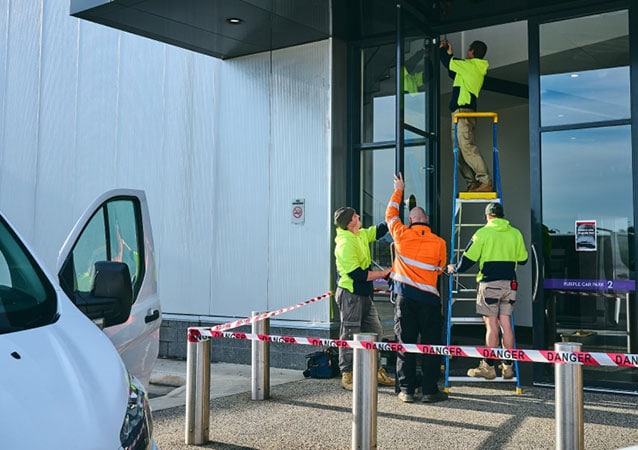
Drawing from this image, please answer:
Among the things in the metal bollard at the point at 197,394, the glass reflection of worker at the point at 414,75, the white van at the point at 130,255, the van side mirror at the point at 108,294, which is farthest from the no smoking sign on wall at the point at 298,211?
the van side mirror at the point at 108,294

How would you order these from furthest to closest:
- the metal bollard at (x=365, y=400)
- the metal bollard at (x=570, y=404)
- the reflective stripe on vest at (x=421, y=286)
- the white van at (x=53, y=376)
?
1. the reflective stripe on vest at (x=421, y=286)
2. the metal bollard at (x=365, y=400)
3. the metal bollard at (x=570, y=404)
4. the white van at (x=53, y=376)

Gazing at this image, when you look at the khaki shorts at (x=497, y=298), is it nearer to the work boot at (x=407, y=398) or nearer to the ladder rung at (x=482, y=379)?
the ladder rung at (x=482, y=379)

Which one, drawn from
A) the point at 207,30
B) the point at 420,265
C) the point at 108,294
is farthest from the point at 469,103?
the point at 108,294

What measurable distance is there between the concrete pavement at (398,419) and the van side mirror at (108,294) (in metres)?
2.09

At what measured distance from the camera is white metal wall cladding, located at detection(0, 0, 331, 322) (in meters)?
9.60

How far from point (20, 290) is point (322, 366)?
18.9 feet

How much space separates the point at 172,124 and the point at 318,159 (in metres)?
2.86

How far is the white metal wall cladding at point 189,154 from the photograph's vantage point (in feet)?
31.5

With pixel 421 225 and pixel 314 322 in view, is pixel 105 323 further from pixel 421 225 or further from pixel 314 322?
pixel 314 322

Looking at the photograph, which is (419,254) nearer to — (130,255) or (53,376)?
(130,255)

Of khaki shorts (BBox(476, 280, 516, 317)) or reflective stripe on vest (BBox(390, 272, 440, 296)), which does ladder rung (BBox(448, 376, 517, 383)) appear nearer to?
khaki shorts (BBox(476, 280, 516, 317))

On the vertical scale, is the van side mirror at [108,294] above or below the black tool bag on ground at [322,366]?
above

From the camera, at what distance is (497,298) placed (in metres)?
7.91

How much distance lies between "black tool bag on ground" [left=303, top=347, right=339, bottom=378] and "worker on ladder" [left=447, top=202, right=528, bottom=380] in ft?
5.40
